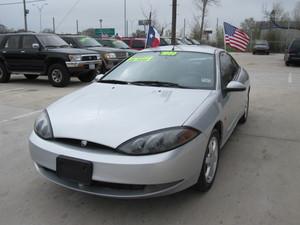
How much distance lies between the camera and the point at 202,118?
304cm

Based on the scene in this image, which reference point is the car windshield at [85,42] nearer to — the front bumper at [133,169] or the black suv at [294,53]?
the front bumper at [133,169]

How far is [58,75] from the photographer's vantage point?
34.7 ft

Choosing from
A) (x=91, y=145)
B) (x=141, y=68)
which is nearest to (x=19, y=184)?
(x=91, y=145)

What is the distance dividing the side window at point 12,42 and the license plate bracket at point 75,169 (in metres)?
9.58

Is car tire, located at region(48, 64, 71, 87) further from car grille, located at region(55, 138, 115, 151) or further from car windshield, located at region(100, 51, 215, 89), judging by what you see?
car grille, located at region(55, 138, 115, 151)

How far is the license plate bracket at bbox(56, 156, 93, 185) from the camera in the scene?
8.63ft

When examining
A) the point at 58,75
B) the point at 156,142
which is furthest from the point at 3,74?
the point at 156,142

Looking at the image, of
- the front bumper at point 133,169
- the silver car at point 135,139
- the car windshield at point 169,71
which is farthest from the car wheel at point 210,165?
the car windshield at point 169,71

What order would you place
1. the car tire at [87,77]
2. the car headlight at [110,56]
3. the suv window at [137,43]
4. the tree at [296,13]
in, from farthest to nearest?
the tree at [296,13]
the suv window at [137,43]
the car headlight at [110,56]
the car tire at [87,77]

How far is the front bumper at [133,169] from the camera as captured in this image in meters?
2.56

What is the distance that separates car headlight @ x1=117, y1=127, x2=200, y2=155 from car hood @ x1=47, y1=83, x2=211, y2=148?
2.0 inches

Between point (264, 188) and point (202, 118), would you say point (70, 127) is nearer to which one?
point (202, 118)

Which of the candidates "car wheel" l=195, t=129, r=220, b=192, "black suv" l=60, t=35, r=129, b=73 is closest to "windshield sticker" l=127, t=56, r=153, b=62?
"car wheel" l=195, t=129, r=220, b=192

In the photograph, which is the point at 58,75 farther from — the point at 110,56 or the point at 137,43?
the point at 137,43
